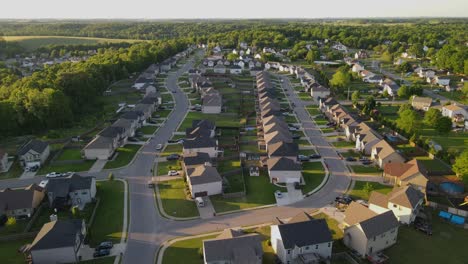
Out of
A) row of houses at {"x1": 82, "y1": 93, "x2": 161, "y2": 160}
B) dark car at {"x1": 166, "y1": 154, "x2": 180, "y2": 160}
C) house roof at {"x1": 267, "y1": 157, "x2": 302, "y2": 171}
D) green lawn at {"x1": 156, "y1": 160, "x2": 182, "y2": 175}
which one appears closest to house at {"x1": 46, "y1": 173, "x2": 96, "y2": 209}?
green lawn at {"x1": 156, "y1": 160, "x2": 182, "y2": 175}

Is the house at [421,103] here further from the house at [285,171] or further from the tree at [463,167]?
the house at [285,171]

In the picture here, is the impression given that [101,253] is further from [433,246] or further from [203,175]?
[433,246]

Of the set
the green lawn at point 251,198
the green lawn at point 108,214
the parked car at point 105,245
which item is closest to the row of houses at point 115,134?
the green lawn at point 108,214

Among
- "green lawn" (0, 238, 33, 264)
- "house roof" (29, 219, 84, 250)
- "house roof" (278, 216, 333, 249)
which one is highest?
"house roof" (278, 216, 333, 249)

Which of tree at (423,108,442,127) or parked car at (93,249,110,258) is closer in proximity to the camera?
parked car at (93,249,110,258)

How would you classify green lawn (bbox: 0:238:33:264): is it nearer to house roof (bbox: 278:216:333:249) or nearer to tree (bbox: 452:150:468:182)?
house roof (bbox: 278:216:333:249)

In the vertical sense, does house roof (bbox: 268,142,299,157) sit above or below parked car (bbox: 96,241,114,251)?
above
